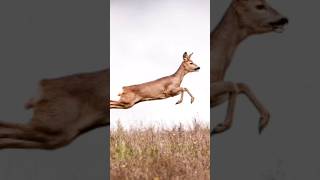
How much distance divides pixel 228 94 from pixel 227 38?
710mm

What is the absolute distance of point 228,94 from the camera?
307 inches

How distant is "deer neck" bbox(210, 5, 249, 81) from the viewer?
8039mm

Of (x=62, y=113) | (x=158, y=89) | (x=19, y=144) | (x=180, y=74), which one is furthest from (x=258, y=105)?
(x=19, y=144)

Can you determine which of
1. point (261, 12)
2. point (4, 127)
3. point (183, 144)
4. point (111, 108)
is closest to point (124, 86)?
point (111, 108)

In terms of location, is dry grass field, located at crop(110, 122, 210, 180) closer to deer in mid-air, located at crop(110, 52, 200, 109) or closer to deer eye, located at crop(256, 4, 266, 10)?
deer in mid-air, located at crop(110, 52, 200, 109)

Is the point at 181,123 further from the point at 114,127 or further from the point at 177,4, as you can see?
the point at 177,4

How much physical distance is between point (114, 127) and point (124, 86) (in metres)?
0.42

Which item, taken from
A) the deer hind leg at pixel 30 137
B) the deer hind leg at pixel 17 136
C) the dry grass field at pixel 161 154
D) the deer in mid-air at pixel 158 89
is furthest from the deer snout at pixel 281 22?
the deer hind leg at pixel 17 136

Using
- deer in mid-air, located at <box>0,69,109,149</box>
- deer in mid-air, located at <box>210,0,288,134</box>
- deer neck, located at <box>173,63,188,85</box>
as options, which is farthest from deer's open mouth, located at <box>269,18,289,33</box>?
deer in mid-air, located at <box>0,69,109,149</box>

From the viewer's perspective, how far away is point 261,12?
808 centimetres

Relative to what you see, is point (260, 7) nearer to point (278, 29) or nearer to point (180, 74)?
point (278, 29)

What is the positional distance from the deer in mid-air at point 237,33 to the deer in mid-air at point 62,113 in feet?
4.14

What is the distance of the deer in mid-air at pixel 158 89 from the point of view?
7.19m

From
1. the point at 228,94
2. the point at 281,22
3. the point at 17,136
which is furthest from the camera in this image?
the point at 281,22
